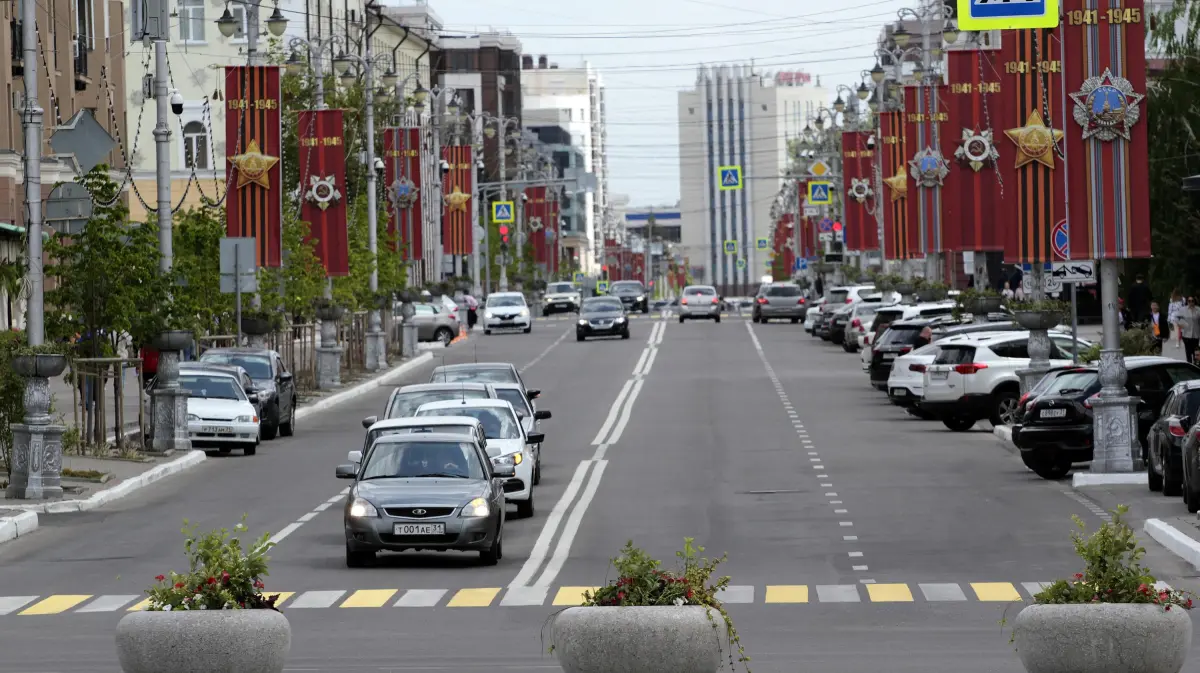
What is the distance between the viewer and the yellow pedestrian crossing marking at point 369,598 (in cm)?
1877

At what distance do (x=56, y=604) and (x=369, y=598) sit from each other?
2.74 m

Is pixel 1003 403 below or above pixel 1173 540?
above

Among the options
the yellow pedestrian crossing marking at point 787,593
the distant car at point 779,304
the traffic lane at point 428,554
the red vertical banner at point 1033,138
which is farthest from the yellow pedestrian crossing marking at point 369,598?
the distant car at point 779,304

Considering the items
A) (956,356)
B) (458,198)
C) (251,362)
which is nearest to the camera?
(956,356)

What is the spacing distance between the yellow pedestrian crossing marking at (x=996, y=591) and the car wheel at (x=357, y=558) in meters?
6.15

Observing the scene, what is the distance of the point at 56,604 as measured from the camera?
19.2 meters

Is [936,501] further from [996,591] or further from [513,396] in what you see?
[996,591]

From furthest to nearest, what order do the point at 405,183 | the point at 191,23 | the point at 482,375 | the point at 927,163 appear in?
the point at 191,23 < the point at 405,183 < the point at 927,163 < the point at 482,375

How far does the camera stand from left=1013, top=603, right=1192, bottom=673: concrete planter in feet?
37.2

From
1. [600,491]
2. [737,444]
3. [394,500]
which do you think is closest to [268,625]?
[394,500]

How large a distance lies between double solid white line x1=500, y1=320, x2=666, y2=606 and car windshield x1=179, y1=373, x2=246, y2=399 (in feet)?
21.1

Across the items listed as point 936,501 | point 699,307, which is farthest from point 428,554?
point 699,307

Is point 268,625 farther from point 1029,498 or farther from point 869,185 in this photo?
point 869,185

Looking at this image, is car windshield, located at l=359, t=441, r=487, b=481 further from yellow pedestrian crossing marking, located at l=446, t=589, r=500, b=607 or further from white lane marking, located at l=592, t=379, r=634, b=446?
white lane marking, located at l=592, t=379, r=634, b=446
